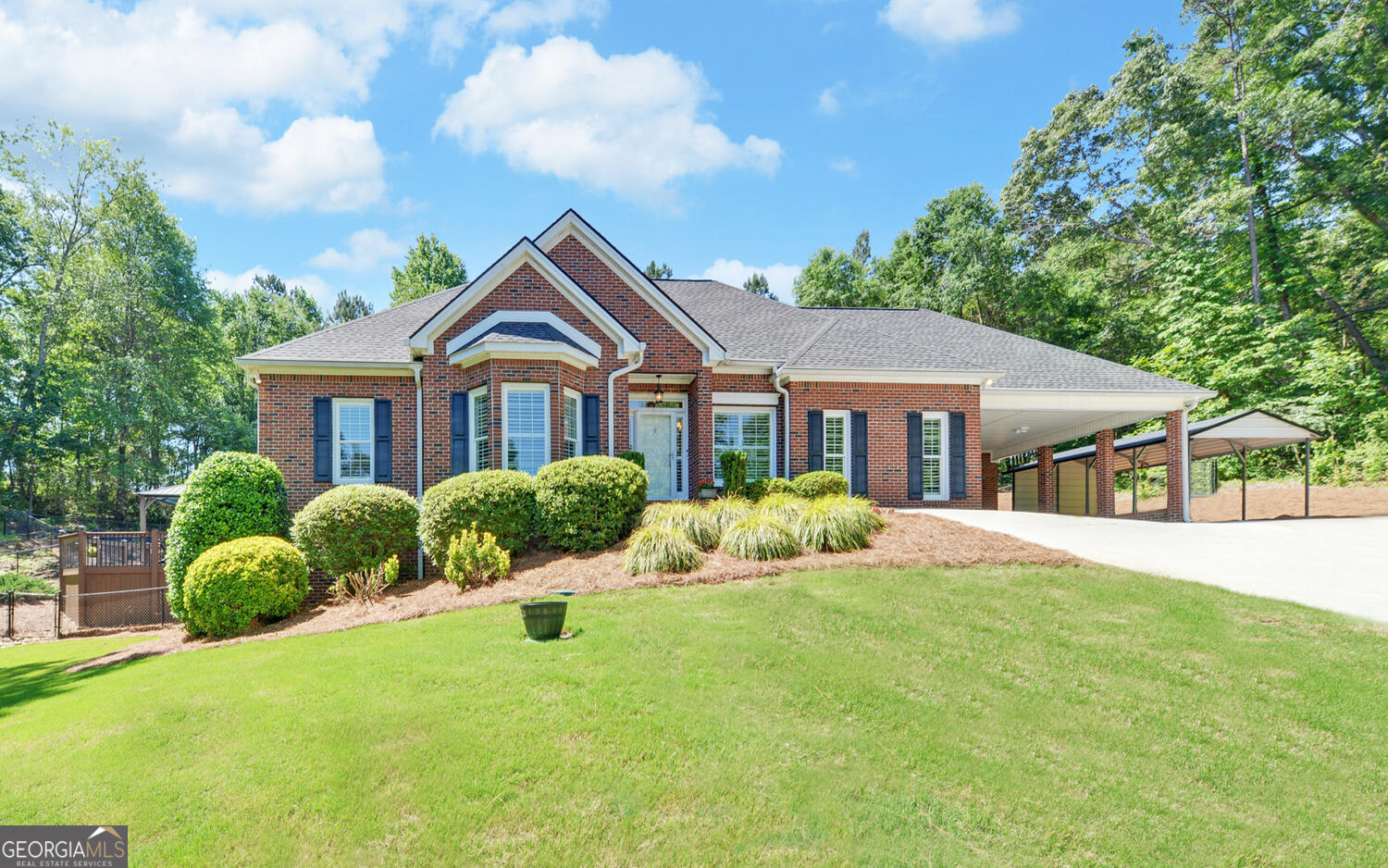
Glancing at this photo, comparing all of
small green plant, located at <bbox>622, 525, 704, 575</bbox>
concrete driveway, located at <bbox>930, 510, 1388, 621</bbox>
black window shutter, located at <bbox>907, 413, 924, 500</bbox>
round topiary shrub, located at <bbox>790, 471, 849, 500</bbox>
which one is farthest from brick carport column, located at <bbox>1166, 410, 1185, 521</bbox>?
small green plant, located at <bbox>622, 525, 704, 575</bbox>

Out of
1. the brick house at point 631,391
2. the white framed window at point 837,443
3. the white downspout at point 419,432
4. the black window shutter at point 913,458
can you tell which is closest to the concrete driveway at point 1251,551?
the black window shutter at point 913,458

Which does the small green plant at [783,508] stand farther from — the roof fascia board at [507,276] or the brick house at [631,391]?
the roof fascia board at [507,276]

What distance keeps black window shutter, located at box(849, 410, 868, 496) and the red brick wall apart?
0.36 ft

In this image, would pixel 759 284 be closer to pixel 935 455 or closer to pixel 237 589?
pixel 935 455

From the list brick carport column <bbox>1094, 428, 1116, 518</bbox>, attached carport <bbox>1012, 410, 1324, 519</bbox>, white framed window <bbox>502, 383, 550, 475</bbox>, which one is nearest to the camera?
white framed window <bbox>502, 383, 550, 475</bbox>

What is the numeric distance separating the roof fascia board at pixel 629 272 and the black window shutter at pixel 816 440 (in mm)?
2805

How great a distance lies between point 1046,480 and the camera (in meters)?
24.6

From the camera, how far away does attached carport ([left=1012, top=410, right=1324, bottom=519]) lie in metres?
16.5

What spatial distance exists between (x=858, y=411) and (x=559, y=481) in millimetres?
8244

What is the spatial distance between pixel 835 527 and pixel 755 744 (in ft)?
20.0

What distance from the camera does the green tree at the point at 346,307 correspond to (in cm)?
4703

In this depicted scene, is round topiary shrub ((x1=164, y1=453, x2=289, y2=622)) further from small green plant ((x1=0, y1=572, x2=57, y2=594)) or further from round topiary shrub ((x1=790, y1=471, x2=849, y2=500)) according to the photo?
small green plant ((x1=0, y1=572, x2=57, y2=594))

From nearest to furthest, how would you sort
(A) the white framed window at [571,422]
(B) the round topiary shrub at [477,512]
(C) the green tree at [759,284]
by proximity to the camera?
(B) the round topiary shrub at [477,512], (A) the white framed window at [571,422], (C) the green tree at [759,284]

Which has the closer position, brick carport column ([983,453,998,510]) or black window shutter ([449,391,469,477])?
black window shutter ([449,391,469,477])
